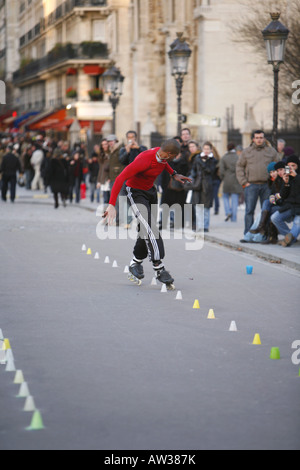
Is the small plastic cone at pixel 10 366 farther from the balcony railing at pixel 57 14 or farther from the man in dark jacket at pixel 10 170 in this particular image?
the balcony railing at pixel 57 14

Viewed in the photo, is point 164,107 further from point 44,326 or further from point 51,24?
point 44,326

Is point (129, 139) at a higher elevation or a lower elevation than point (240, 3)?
lower

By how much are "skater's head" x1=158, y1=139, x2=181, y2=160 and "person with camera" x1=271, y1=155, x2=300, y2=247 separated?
4784 mm

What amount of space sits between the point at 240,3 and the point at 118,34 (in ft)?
75.2

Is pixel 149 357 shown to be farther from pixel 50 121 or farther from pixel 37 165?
pixel 50 121

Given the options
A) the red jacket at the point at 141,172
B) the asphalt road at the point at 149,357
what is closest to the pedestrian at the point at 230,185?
the asphalt road at the point at 149,357

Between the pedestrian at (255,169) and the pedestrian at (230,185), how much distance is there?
4.15m

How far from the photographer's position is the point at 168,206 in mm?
19391

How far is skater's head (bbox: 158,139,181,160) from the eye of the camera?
10.5 m

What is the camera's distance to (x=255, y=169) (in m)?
16.6

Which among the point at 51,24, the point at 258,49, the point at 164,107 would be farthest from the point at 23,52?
the point at 258,49

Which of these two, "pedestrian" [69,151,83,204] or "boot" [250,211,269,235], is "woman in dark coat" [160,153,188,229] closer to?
"boot" [250,211,269,235]

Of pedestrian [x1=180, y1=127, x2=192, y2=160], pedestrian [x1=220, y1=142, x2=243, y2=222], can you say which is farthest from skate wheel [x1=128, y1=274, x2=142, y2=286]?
pedestrian [x1=220, y1=142, x2=243, y2=222]

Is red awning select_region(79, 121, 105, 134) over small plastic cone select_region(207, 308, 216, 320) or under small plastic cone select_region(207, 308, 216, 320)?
over
